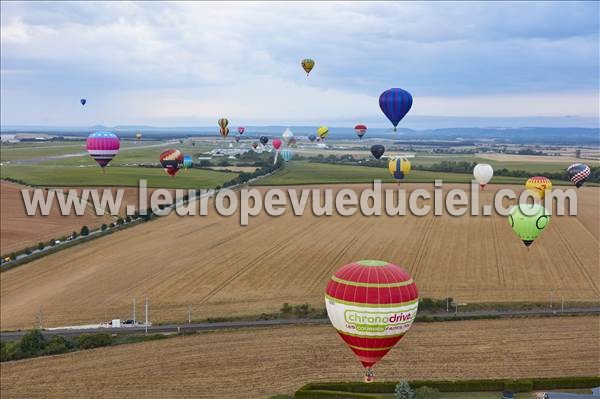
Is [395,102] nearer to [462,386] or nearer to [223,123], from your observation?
[462,386]

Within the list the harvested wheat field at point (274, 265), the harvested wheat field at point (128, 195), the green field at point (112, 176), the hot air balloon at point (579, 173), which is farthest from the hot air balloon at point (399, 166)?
the green field at point (112, 176)

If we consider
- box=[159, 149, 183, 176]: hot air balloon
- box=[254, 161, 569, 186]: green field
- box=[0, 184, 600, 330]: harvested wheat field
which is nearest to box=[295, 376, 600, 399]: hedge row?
box=[0, 184, 600, 330]: harvested wheat field

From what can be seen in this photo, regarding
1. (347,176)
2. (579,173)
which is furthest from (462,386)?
(347,176)

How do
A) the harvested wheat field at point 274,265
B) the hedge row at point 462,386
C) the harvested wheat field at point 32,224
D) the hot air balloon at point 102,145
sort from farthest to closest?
the harvested wheat field at point 32,224
the hot air balloon at point 102,145
the harvested wheat field at point 274,265
the hedge row at point 462,386

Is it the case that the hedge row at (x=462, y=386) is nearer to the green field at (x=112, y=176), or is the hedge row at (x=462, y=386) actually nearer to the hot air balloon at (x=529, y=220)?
the hot air balloon at (x=529, y=220)

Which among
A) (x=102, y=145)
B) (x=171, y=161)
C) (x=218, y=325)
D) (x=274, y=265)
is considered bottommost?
(x=218, y=325)

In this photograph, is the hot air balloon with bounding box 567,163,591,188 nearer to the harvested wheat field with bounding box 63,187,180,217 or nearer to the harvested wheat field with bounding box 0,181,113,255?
the harvested wheat field with bounding box 63,187,180,217

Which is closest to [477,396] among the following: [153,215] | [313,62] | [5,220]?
[313,62]
